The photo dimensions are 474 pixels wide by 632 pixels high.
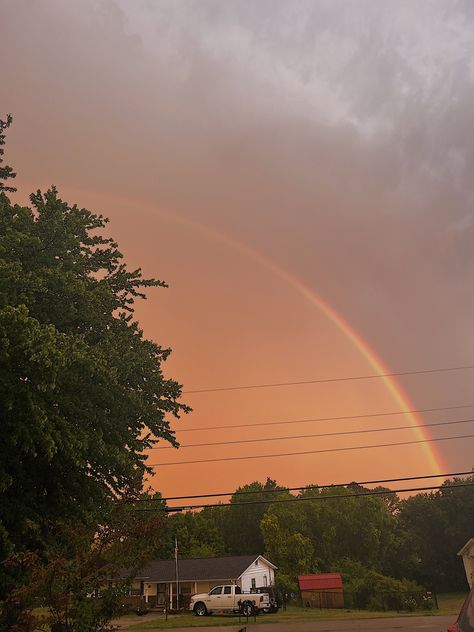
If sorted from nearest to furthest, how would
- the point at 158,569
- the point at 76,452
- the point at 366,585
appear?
1. the point at 76,452
2. the point at 366,585
3. the point at 158,569

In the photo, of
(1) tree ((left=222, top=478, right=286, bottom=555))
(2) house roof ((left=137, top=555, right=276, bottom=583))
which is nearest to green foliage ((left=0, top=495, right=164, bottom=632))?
(2) house roof ((left=137, top=555, right=276, bottom=583))

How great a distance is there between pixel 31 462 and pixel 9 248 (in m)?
6.46

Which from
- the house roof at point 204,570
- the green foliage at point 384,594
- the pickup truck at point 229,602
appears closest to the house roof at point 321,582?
the green foliage at point 384,594

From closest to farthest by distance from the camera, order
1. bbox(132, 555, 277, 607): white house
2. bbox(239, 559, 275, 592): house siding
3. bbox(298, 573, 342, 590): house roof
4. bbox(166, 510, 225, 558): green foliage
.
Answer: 1. bbox(298, 573, 342, 590): house roof
2. bbox(132, 555, 277, 607): white house
3. bbox(239, 559, 275, 592): house siding
4. bbox(166, 510, 225, 558): green foliage

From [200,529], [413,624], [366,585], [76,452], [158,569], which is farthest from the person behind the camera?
[200,529]

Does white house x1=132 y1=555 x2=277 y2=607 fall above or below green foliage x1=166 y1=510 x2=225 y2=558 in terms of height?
below

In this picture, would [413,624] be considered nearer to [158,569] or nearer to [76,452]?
[76,452]

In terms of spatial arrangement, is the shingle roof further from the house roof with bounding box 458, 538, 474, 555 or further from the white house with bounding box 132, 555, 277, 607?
the house roof with bounding box 458, 538, 474, 555

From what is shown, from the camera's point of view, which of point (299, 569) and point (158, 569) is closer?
point (158, 569)

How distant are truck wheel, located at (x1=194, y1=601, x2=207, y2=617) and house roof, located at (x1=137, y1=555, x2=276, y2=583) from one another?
31.6 feet

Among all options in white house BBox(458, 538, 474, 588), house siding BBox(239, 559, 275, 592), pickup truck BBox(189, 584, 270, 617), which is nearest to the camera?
pickup truck BBox(189, 584, 270, 617)

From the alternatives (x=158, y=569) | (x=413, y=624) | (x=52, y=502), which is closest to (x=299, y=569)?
(x=158, y=569)

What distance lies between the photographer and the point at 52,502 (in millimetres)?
15914

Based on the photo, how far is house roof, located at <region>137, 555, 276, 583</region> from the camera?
50.4 m
